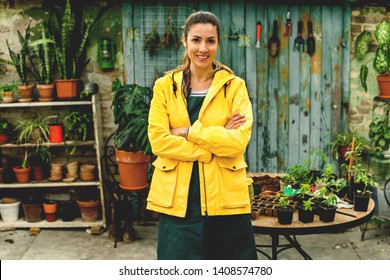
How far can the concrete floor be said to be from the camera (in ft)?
17.6

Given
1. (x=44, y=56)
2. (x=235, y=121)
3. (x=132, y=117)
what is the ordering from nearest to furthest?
(x=235, y=121) → (x=132, y=117) → (x=44, y=56)

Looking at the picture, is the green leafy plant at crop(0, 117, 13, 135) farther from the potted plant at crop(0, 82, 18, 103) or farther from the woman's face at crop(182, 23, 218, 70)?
the woman's face at crop(182, 23, 218, 70)

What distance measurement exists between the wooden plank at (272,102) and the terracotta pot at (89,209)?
1.88m

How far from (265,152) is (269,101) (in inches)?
21.6

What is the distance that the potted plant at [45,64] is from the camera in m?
5.75

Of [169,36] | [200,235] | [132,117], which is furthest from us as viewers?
[169,36]

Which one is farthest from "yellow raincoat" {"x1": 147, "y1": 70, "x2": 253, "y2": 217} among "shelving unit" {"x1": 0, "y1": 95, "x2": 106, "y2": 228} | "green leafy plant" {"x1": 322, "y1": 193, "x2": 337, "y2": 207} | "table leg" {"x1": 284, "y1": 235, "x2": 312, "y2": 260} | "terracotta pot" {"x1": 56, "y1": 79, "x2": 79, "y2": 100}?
"terracotta pot" {"x1": 56, "y1": 79, "x2": 79, "y2": 100}

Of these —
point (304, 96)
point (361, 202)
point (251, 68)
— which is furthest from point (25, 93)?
point (361, 202)

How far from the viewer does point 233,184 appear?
125 inches

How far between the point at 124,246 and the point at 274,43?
2572mm

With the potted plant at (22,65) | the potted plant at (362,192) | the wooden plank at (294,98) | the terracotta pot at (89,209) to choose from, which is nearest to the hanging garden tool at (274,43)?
the wooden plank at (294,98)

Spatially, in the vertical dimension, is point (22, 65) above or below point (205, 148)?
above

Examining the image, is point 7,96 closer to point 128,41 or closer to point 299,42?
point 128,41
